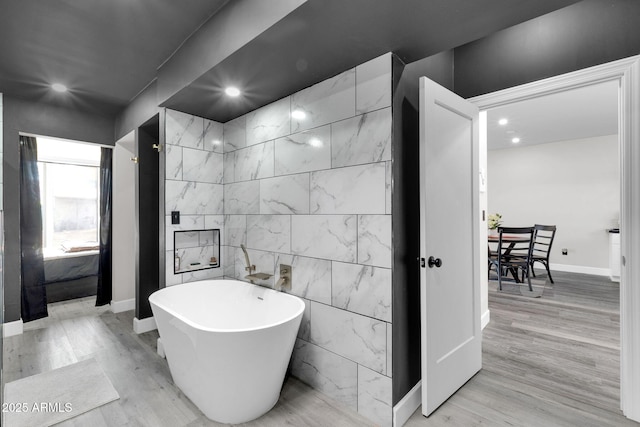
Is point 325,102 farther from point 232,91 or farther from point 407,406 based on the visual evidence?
point 407,406

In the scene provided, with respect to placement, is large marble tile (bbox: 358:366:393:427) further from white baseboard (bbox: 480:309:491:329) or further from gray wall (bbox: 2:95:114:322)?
gray wall (bbox: 2:95:114:322)

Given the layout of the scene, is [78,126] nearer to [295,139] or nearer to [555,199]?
[295,139]

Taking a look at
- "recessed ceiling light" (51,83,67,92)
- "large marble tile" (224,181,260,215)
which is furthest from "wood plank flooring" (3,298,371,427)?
"recessed ceiling light" (51,83,67,92)

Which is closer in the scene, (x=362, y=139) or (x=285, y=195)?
(x=362, y=139)

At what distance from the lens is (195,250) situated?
299cm

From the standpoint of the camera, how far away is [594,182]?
5535mm

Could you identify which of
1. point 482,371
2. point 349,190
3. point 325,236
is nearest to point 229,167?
point 325,236

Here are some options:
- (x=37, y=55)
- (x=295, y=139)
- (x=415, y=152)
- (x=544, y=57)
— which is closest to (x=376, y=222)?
(x=415, y=152)

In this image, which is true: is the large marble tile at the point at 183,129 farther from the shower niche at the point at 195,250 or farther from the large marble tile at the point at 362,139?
the large marble tile at the point at 362,139

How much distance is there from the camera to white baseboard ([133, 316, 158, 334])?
318 centimetres

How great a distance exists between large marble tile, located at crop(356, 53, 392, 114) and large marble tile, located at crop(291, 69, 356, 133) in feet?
0.16

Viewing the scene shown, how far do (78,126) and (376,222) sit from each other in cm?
390

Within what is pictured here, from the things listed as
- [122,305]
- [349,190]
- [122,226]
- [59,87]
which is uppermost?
[59,87]

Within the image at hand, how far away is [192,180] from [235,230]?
0.65 metres
